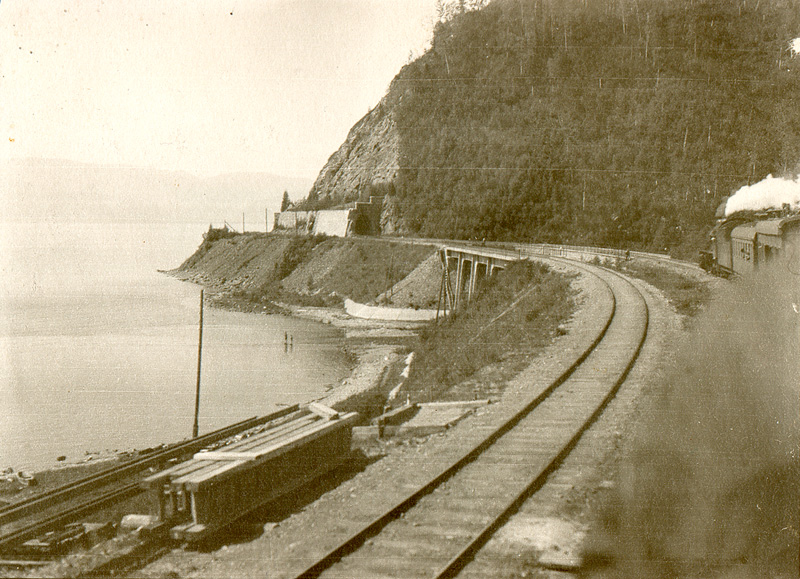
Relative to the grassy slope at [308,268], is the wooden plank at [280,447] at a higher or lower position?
lower

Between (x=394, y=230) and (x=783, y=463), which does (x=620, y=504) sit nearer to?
(x=783, y=463)

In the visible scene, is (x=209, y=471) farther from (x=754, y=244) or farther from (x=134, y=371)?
(x=134, y=371)

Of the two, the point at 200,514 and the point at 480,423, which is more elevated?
the point at 480,423

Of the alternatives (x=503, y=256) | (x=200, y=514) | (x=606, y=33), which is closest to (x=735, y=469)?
(x=200, y=514)

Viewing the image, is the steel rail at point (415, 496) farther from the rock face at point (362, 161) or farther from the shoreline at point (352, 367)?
the rock face at point (362, 161)

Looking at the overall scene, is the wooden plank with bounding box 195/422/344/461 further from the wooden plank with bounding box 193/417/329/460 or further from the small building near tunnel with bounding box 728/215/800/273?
the small building near tunnel with bounding box 728/215/800/273

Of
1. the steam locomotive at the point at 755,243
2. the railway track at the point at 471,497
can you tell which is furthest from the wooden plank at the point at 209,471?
the steam locomotive at the point at 755,243
